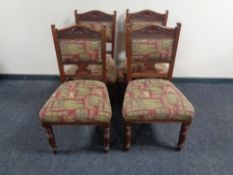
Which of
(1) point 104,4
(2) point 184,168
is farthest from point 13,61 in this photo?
(2) point 184,168

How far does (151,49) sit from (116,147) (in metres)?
0.85

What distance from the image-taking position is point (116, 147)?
161cm

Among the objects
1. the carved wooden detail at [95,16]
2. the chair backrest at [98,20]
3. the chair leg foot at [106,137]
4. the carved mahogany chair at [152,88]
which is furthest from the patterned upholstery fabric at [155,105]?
the carved wooden detail at [95,16]

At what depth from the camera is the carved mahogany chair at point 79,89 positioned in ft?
4.38

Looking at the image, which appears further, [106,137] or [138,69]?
[138,69]

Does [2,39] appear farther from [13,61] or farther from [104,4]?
[104,4]

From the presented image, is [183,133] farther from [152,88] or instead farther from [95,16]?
[95,16]

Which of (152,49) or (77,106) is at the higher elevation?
(152,49)

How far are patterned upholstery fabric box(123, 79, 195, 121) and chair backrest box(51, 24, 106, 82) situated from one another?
40 cm

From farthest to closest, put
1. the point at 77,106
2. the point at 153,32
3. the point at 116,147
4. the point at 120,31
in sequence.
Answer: the point at 120,31 → the point at 116,147 → the point at 153,32 → the point at 77,106

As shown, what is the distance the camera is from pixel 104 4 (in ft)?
6.75

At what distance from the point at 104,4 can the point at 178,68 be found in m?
1.17

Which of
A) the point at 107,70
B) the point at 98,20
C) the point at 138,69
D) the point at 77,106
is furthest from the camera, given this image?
the point at 98,20

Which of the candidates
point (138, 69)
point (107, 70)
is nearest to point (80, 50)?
point (107, 70)
